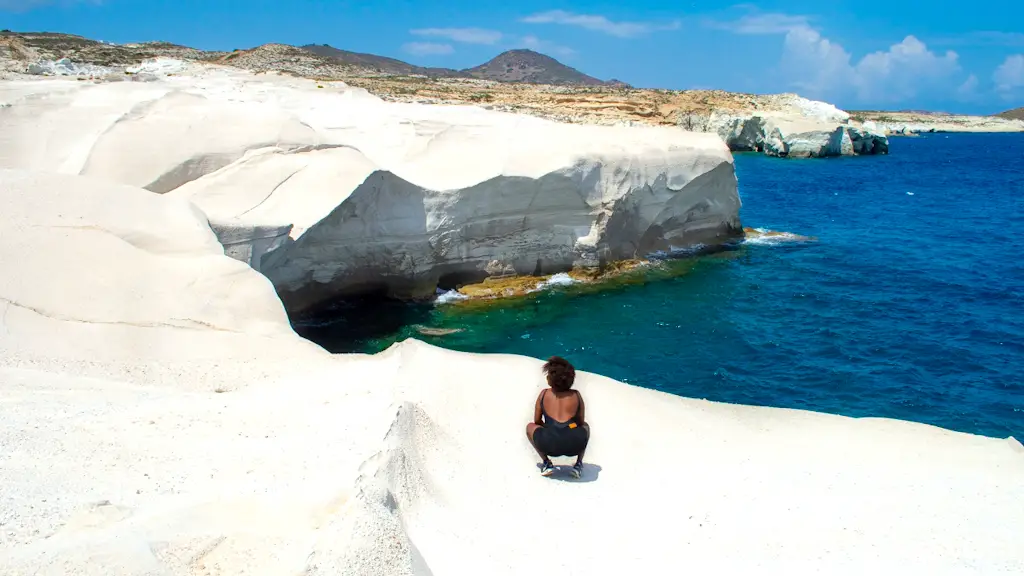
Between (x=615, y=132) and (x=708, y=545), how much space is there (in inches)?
720

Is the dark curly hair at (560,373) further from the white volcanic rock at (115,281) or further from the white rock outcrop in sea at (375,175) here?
the white rock outcrop in sea at (375,175)

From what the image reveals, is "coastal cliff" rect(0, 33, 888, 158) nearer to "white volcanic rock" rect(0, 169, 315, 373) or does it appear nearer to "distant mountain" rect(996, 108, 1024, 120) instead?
"white volcanic rock" rect(0, 169, 315, 373)

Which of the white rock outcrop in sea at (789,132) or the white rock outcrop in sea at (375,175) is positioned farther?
the white rock outcrop in sea at (789,132)

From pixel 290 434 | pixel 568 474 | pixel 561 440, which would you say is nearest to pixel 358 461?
pixel 290 434

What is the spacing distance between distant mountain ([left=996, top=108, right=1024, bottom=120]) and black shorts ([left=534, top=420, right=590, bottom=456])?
611ft

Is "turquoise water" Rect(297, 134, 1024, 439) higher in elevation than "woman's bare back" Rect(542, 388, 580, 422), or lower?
lower

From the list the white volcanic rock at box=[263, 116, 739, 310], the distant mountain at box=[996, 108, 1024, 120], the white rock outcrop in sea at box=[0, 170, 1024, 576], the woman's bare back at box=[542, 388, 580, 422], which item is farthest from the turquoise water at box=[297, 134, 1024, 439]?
the distant mountain at box=[996, 108, 1024, 120]

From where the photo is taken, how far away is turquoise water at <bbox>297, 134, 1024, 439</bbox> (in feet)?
44.6

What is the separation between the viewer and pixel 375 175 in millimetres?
16844

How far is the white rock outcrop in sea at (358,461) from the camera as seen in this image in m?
4.54

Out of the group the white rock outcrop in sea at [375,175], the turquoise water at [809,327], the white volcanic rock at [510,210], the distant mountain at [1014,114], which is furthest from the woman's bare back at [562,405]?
the distant mountain at [1014,114]

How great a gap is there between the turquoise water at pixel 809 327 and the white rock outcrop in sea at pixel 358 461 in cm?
480

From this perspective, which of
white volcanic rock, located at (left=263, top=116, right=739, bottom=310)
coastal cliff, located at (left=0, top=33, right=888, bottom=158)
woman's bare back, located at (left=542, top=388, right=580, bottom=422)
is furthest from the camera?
coastal cliff, located at (left=0, top=33, right=888, bottom=158)

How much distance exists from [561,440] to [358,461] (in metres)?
1.99
